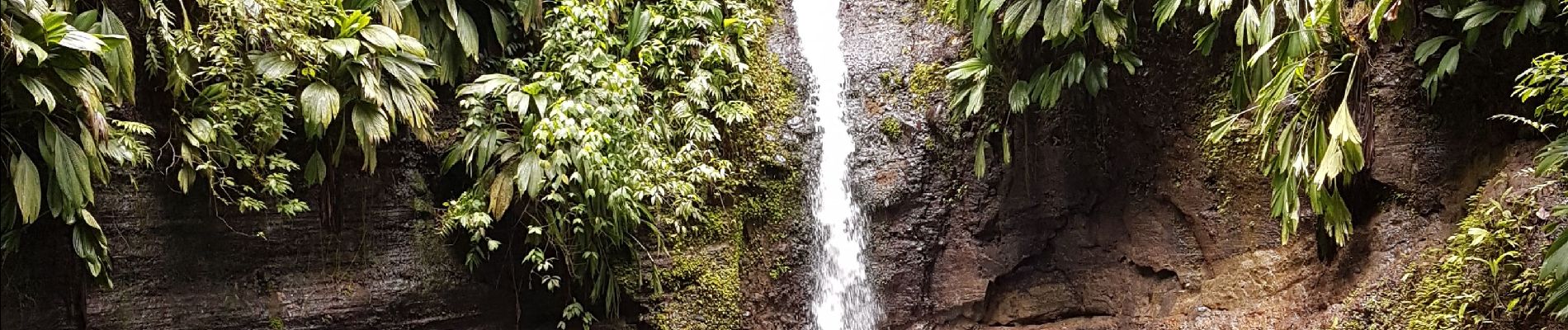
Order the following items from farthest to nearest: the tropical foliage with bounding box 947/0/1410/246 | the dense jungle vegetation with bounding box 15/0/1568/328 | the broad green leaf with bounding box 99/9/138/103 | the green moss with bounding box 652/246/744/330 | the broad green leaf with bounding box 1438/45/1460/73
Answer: the green moss with bounding box 652/246/744/330 → the tropical foliage with bounding box 947/0/1410/246 → the broad green leaf with bounding box 1438/45/1460/73 → the broad green leaf with bounding box 99/9/138/103 → the dense jungle vegetation with bounding box 15/0/1568/328

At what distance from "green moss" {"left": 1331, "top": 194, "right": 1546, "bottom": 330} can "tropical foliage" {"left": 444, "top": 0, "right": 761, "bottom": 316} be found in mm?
3544

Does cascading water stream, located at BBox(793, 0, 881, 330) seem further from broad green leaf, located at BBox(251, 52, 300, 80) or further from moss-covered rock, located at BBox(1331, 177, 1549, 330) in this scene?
broad green leaf, located at BBox(251, 52, 300, 80)

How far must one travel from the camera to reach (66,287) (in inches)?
196

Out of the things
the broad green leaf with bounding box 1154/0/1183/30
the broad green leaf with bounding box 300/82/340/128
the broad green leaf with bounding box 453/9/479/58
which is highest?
the broad green leaf with bounding box 453/9/479/58

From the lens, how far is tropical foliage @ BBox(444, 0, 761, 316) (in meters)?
5.60

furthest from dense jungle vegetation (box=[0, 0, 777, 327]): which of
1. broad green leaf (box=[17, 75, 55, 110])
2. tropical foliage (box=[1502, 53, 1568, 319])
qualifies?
tropical foliage (box=[1502, 53, 1568, 319])

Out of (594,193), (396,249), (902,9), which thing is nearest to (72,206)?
(396,249)

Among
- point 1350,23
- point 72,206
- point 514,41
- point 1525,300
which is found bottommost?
point 1525,300

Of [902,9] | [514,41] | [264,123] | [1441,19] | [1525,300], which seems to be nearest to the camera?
[1525,300]

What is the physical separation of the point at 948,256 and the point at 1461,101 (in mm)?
3013

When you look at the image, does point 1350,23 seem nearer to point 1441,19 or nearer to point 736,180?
point 1441,19

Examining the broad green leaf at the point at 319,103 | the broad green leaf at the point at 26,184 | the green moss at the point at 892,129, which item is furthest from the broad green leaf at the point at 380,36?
the green moss at the point at 892,129

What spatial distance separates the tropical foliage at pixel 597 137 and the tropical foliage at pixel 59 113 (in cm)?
170

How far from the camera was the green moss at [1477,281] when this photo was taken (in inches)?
167
